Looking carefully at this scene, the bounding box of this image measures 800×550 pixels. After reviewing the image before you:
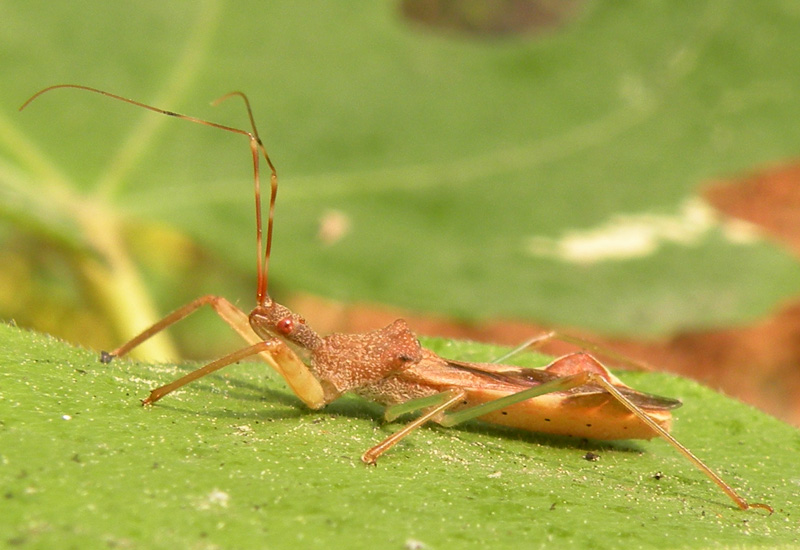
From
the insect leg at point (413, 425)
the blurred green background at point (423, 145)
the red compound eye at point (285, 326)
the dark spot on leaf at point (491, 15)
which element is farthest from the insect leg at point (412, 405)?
the dark spot on leaf at point (491, 15)

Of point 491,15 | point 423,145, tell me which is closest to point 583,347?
point 423,145

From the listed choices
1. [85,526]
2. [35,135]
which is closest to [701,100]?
[35,135]

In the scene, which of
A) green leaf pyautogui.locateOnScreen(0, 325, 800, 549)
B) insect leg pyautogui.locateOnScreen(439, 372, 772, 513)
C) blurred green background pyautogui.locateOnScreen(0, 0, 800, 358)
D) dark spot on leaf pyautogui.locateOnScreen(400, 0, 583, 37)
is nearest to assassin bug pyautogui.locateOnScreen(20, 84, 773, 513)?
insect leg pyautogui.locateOnScreen(439, 372, 772, 513)

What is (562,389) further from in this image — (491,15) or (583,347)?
(491,15)

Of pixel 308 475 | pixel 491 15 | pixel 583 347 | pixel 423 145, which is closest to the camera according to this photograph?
pixel 308 475

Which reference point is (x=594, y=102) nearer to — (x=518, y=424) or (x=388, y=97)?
(x=388, y=97)

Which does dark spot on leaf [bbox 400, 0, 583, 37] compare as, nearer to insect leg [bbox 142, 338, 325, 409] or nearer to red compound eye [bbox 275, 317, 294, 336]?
red compound eye [bbox 275, 317, 294, 336]

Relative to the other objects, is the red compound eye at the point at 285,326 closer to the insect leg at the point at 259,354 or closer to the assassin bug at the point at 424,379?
the assassin bug at the point at 424,379
